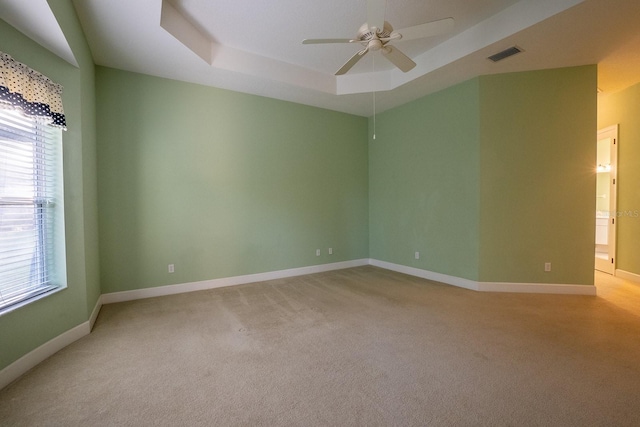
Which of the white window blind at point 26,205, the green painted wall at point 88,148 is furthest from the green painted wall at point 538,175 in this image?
the white window blind at point 26,205

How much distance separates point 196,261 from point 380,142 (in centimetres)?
381

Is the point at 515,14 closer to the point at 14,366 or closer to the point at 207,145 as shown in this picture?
the point at 207,145

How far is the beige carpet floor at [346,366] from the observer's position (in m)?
1.54

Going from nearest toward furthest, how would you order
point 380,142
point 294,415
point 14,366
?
1. point 294,415
2. point 14,366
3. point 380,142

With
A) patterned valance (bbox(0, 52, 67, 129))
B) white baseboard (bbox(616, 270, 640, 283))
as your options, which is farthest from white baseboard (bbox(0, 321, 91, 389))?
white baseboard (bbox(616, 270, 640, 283))

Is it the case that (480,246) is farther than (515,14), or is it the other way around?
(480,246)

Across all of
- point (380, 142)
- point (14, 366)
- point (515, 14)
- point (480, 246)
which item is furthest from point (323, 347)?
point (380, 142)

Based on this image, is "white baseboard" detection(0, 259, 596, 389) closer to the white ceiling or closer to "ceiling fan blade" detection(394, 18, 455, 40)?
the white ceiling

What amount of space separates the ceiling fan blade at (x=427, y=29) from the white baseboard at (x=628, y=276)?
476cm

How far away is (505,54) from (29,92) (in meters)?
4.50

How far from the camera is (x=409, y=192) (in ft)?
15.5

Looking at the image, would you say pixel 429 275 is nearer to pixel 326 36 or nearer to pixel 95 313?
pixel 326 36

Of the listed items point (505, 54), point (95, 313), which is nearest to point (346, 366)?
point (95, 313)

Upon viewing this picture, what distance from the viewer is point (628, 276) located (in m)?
4.18
